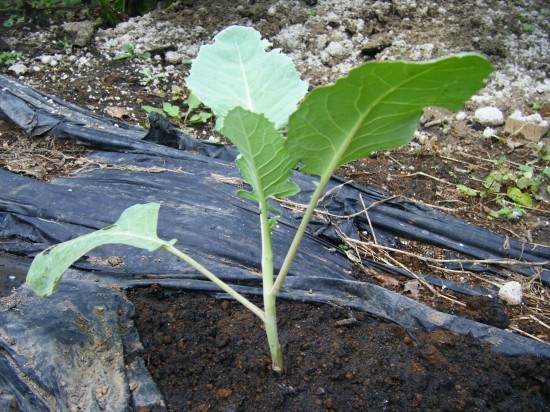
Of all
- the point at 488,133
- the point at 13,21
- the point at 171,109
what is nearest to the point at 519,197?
the point at 488,133

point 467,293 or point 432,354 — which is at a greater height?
point 432,354

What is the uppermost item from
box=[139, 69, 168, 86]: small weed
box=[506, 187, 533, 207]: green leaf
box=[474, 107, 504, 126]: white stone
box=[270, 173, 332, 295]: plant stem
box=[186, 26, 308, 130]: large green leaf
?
box=[186, 26, 308, 130]: large green leaf

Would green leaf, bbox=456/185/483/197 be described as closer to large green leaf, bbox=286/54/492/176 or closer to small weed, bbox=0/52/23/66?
large green leaf, bbox=286/54/492/176

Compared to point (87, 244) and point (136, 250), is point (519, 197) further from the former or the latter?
point (87, 244)

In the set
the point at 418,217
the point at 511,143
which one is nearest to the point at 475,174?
the point at 511,143

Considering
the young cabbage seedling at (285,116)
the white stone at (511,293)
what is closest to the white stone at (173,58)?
the young cabbage seedling at (285,116)

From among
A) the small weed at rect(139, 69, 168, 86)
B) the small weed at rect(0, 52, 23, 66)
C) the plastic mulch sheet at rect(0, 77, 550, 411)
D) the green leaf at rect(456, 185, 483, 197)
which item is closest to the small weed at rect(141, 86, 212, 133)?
the small weed at rect(139, 69, 168, 86)

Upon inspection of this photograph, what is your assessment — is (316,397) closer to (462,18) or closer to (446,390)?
(446,390)
